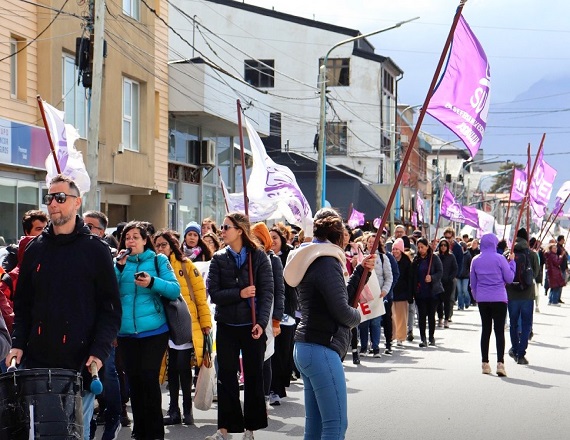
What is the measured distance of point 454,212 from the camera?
39.2 metres

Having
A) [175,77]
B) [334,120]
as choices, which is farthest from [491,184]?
[175,77]

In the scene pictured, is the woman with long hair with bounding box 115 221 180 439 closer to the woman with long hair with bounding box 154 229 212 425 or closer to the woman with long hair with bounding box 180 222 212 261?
the woman with long hair with bounding box 154 229 212 425

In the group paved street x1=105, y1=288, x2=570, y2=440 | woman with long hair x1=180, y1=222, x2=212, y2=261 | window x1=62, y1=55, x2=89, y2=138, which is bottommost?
paved street x1=105, y1=288, x2=570, y2=440

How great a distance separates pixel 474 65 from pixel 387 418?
354cm

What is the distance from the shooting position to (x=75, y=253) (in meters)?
6.76

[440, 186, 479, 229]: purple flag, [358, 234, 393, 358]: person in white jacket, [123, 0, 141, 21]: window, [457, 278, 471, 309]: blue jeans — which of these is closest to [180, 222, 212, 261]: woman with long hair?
[358, 234, 393, 358]: person in white jacket

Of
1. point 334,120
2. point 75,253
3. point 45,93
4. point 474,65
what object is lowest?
point 75,253

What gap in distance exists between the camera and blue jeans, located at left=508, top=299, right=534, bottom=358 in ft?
53.1

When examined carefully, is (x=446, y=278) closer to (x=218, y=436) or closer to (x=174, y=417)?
(x=174, y=417)

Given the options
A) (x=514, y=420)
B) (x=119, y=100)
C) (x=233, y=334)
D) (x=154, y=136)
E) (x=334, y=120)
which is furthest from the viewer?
(x=334, y=120)

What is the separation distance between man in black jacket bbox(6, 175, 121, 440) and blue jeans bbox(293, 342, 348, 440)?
1289 millimetres

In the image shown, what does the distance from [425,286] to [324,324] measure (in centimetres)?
1210

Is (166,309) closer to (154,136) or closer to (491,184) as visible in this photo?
(154,136)

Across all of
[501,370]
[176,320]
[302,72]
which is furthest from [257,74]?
[176,320]
